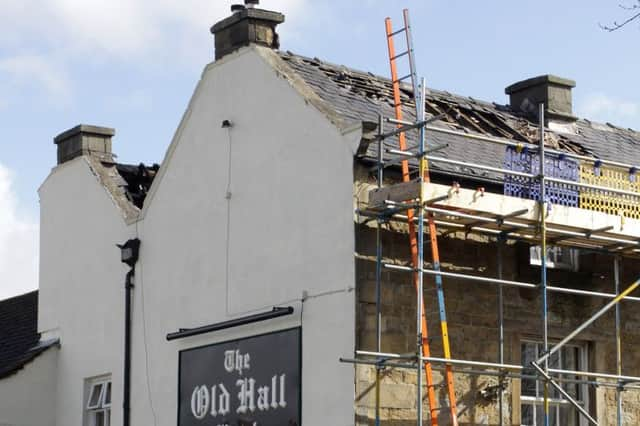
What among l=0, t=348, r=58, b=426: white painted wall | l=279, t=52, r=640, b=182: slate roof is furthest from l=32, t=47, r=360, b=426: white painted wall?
l=279, t=52, r=640, b=182: slate roof

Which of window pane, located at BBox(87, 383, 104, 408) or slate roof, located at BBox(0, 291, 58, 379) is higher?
slate roof, located at BBox(0, 291, 58, 379)

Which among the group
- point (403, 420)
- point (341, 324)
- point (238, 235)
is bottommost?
point (403, 420)

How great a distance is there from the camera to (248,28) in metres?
18.9

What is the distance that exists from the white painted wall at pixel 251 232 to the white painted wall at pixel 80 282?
92cm

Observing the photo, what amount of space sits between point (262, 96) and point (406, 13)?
223 cm

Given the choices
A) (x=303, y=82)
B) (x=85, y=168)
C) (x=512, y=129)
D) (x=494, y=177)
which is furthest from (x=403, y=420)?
(x=85, y=168)

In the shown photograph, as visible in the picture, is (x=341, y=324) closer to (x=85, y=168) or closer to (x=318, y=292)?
(x=318, y=292)

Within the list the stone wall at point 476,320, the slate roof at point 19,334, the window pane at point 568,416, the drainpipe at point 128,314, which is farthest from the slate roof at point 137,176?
the window pane at point 568,416

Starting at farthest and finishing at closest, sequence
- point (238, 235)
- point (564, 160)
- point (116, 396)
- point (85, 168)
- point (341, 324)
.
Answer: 1. point (85, 168)
2. point (116, 396)
3. point (238, 235)
4. point (564, 160)
5. point (341, 324)

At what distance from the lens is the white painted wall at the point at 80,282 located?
68.4ft

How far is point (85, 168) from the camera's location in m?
22.3

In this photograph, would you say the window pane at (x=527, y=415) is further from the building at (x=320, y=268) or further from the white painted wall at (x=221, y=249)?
the white painted wall at (x=221, y=249)

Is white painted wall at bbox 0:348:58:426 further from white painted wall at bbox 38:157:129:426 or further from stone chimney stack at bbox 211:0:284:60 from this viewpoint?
stone chimney stack at bbox 211:0:284:60

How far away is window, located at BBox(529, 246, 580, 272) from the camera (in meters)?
17.8
